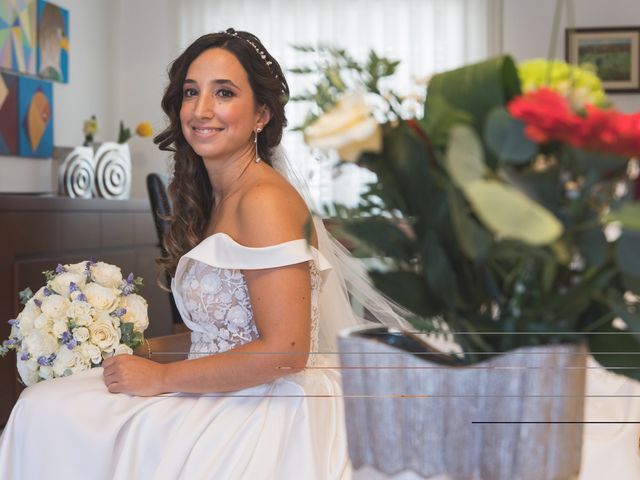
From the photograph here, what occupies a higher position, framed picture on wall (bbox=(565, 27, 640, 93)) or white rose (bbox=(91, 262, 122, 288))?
framed picture on wall (bbox=(565, 27, 640, 93))

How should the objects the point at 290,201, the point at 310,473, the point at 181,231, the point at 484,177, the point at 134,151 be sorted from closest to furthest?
the point at 484,177 → the point at 310,473 → the point at 290,201 → the point at 181,231 → the point at 134,151

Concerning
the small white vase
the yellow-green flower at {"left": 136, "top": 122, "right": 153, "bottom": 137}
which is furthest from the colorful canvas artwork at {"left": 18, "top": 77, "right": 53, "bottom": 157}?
the yellow-green flower at {"left": 136, "top": 122, "right": 153, "bottom": 137}

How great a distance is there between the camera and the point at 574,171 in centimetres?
73

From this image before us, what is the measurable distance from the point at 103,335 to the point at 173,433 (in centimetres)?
36

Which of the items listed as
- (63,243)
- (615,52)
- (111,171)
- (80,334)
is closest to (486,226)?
(80,334)

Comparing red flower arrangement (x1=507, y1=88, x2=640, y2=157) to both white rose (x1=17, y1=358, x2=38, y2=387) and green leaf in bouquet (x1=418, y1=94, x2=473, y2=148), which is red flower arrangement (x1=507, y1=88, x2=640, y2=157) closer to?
green leaf in bouquet (x1=418, y1=94, x2=473, y2=148)

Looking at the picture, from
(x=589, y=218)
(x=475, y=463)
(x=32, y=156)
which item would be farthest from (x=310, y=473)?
(x=32, y=156)

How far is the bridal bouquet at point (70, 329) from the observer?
184cm

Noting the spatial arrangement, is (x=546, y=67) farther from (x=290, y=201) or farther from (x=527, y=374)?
(x=290, y=201)

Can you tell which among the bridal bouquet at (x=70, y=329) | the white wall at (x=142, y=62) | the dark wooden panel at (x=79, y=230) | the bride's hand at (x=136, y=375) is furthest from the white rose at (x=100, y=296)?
the white wall at (x=142, y=62)

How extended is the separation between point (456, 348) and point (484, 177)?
0.17m

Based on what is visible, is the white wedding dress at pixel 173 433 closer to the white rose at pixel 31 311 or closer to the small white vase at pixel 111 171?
the white rose at pixel 31 311

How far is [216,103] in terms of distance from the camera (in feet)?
6.43

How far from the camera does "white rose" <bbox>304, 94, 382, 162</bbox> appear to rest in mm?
733
